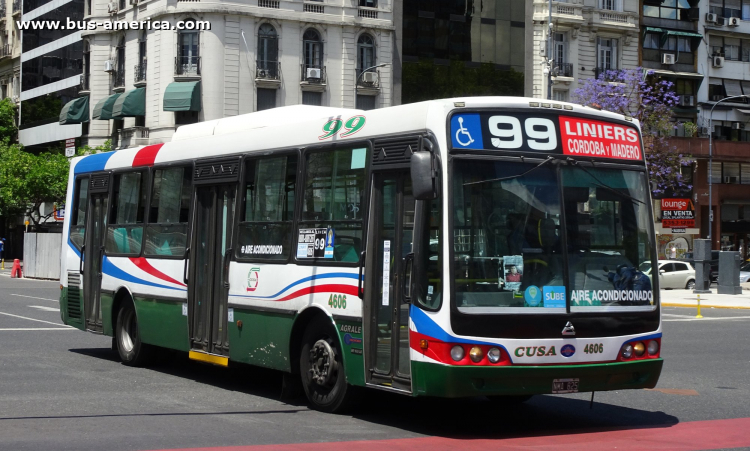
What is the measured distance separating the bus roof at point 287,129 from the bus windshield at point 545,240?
60 centimetres

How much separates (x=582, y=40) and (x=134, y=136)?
24358 millimetres

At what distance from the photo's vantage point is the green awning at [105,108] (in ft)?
174

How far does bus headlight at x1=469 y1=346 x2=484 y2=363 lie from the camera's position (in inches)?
359

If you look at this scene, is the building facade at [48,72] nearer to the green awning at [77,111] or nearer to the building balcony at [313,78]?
the green awning at [77,111]

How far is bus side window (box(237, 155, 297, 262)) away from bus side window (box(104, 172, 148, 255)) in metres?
2.84

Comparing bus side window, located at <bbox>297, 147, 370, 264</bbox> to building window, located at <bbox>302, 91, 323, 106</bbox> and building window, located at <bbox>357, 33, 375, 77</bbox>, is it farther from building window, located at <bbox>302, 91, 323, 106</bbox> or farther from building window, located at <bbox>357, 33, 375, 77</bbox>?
building window, located at <bbox>357, 33, 375, 77</bbox>

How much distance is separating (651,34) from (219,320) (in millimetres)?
53986

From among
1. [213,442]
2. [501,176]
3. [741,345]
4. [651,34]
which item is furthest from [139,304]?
[651,34]

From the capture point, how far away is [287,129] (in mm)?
11828

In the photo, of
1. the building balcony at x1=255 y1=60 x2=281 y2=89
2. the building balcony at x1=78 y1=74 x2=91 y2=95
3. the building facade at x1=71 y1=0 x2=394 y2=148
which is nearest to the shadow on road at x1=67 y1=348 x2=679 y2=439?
the building facade at x1=71 y1=0 x2=394 y2=148

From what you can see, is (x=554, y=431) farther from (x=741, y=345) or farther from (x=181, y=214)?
(x=741, y=345)

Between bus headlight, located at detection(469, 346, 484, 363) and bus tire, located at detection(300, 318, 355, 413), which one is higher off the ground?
bus headlight, located at detection(469, 346, 484, 363)

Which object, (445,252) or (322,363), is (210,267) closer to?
(322,363)

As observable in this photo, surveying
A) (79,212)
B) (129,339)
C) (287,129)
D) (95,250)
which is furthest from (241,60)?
(287,129)
